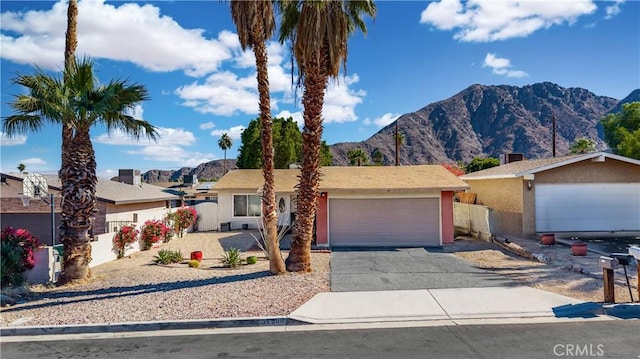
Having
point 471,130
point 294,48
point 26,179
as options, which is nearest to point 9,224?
point 26,179

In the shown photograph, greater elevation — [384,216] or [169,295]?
[384,216]

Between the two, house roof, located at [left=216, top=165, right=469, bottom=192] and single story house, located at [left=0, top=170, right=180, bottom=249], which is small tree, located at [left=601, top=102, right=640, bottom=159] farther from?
single story house, located at [left=0, top=170, right=180, bottom=249]

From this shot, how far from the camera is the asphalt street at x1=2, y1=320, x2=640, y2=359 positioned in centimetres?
653

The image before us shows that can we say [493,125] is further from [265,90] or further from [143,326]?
[143,326]

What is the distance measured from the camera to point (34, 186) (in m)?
17.2

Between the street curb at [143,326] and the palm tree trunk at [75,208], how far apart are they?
3.69m

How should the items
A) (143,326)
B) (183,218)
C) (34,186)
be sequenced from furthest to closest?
(183,218)
(34,186)
(143,326)

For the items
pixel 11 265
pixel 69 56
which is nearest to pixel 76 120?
pixel 69 56

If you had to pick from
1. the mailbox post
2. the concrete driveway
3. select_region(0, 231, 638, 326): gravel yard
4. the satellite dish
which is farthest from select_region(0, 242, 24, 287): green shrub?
the mailbox post

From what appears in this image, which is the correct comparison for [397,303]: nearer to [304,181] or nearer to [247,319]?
[247,319]

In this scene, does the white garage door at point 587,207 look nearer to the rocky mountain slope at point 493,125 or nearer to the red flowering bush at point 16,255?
the red flowering bush at point 16,255

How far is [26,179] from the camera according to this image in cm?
1709

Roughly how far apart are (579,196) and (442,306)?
13.6 m

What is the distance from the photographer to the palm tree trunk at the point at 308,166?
12.1 metres
